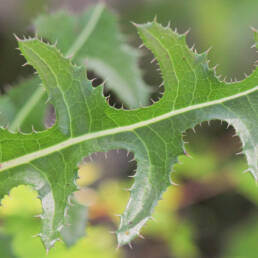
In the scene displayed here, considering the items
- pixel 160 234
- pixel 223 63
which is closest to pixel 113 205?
pixel 160 234

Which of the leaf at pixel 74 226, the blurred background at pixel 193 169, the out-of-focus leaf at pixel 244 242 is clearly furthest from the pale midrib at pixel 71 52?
the out-of-focus leaf at pixel 244 242

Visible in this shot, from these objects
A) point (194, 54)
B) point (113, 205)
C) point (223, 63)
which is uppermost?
point (223, 63)

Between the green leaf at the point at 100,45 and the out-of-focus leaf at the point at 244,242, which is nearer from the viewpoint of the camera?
the green leaf at the point at 100,45

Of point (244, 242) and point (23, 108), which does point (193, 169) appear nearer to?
point (244, 242)

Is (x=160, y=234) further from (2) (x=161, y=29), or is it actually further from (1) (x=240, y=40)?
(2) (x=161, y=29)

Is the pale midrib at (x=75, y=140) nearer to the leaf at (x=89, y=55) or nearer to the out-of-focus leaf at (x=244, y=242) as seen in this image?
the leaf at (x=89, y=55)

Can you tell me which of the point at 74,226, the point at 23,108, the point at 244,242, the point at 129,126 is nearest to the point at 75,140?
the point at 129,126
